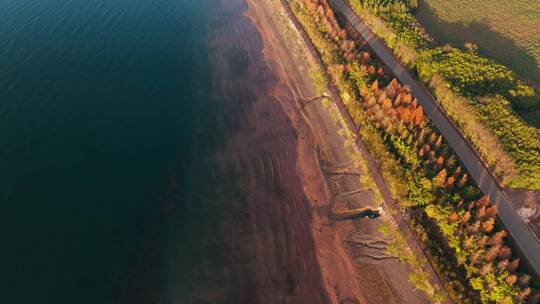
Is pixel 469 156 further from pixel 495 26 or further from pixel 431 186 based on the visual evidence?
pixel 495 26

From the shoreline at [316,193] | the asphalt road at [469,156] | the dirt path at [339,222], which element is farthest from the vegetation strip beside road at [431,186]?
the shoreline at [316,193]

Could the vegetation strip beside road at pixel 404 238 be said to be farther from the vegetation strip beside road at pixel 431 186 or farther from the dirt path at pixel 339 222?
the dirt path at pixel 339 222

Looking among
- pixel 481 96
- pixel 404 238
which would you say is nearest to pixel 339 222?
pixel 404 238

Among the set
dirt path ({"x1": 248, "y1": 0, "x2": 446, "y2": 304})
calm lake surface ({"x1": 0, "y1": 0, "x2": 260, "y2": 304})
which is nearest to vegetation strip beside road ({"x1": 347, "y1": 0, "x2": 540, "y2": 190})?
dirt path ({"x1": 248, "y1": 0, "x2": 446, "y2": 304})

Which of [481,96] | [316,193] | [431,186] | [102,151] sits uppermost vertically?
[102,151]

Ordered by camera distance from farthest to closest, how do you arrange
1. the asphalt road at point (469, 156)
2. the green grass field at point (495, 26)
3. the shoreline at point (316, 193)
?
the green grass field at point (495, 26), the shoreline at point (316, 193), the asphalt road at point (469, 156)
